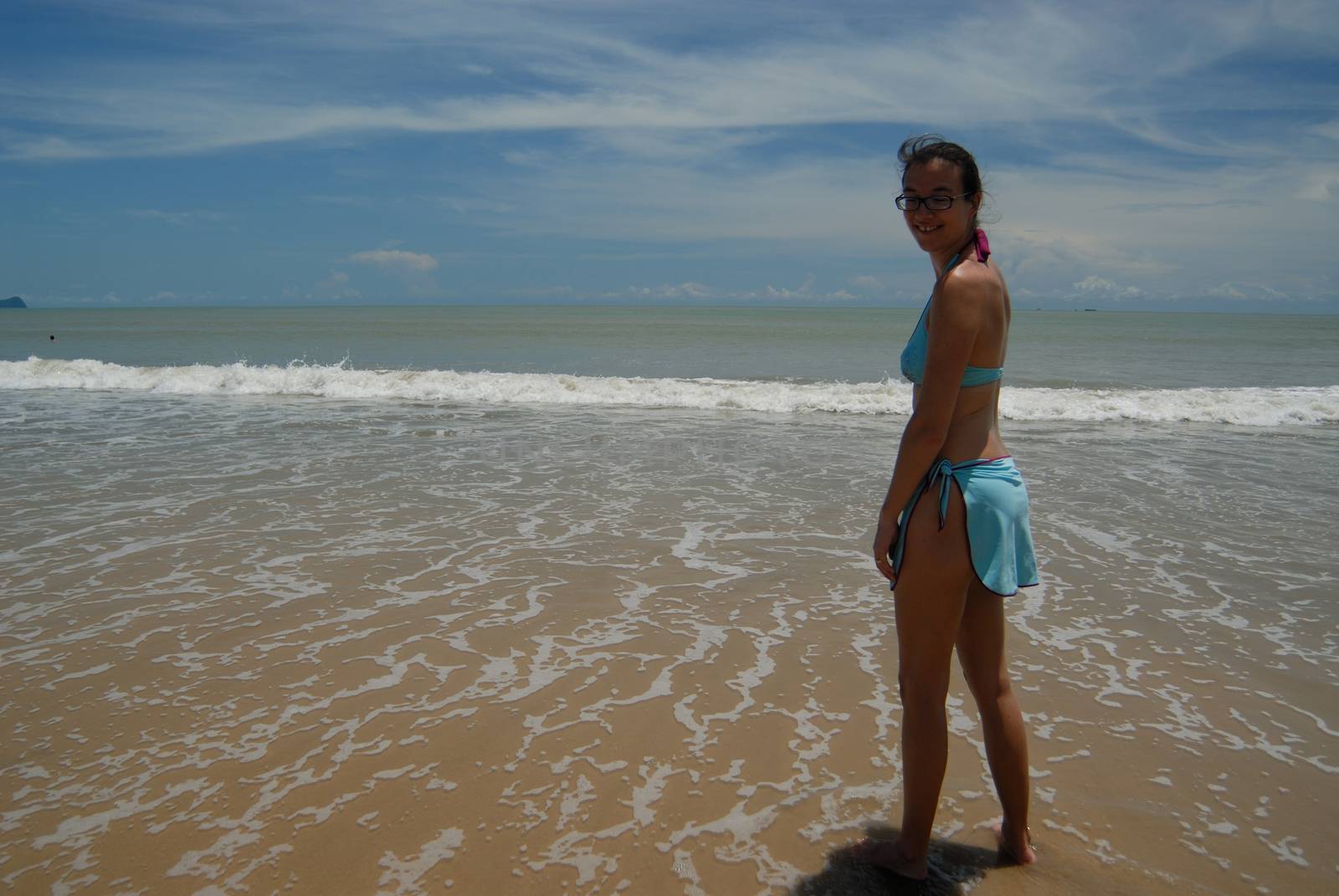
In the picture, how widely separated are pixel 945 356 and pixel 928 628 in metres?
0.82

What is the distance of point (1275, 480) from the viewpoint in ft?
30.0

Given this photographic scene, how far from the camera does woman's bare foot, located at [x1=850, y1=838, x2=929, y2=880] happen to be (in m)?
2.59

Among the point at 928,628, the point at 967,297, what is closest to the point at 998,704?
the point at 928,628

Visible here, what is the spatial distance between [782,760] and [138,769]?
2.63 m

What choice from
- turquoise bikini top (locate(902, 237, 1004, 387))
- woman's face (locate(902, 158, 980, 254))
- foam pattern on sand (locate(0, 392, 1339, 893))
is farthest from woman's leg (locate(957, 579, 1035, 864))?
woman's face (locate(902, 158, 980, 254))

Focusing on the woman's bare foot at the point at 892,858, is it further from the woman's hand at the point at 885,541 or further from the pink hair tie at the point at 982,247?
the pink hair tie at the point at 982,247

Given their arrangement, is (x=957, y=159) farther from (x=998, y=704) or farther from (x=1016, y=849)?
(x=1016, y=849)

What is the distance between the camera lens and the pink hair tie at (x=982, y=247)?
90.4 inches

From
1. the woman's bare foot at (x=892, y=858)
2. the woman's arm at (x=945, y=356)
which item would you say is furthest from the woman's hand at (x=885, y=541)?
the woman's bare foot at (x=892, y=858)

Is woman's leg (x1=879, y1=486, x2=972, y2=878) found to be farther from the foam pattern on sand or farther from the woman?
the foam pattern on sand

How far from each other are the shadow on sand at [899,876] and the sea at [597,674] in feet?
0.10

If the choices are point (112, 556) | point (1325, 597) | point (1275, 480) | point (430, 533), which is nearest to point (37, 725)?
point (112, 556)

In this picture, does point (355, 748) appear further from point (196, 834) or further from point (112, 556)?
point (112, 556)

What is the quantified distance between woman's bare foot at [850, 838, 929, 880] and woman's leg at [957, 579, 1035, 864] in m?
0.36
